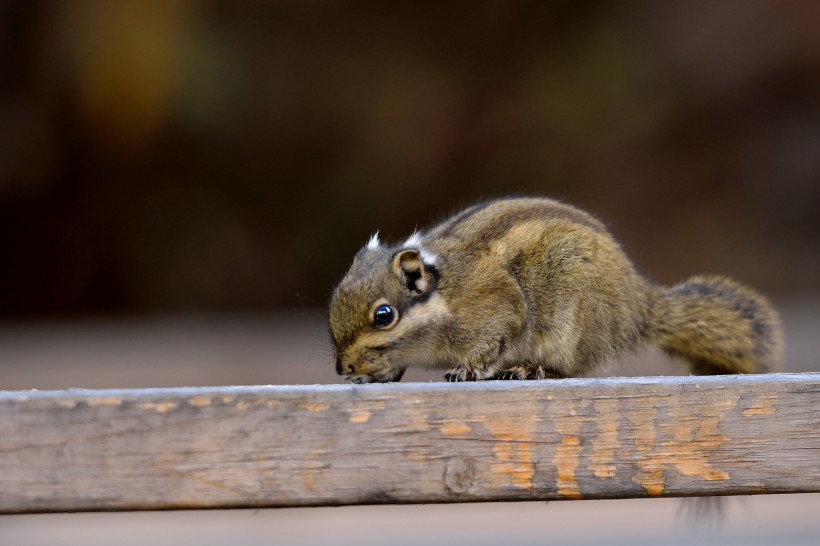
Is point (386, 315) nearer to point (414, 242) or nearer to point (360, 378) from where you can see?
point (360, 378)

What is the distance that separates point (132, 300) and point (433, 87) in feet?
6.93

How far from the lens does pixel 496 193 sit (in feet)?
20.2

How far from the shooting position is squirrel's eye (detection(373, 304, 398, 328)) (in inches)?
108

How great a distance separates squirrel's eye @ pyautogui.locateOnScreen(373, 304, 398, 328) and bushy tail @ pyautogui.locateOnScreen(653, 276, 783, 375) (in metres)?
0.80

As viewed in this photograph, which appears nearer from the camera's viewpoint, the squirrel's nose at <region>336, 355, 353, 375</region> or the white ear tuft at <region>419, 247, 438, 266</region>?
the squirrel's nose at <region>336, 355, 353, 375</region>

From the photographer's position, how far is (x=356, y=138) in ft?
20.8

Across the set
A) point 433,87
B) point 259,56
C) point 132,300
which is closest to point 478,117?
point 433,87

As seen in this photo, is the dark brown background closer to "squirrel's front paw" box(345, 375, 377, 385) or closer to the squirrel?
the squirrel

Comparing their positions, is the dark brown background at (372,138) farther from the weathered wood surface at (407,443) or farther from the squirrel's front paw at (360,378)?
the weathered wood surface at (407,443)

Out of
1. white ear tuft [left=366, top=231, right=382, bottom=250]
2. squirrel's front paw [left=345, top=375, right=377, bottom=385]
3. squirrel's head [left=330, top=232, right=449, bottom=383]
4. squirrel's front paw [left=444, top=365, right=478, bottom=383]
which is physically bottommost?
squirrel's front paw [left=345, top=375, right=377, bottom=385]

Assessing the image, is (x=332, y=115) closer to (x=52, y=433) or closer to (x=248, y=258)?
(x=248, y=258)

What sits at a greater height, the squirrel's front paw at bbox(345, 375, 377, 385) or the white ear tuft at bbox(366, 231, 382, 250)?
the white ear tuft at bbox(366, 231, 382, 250)

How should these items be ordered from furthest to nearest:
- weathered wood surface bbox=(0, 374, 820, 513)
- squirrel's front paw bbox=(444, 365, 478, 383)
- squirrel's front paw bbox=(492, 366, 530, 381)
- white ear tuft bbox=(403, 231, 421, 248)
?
1. white ear tuft bbox=(403, 231, 421, 248)
2. squirrel's front paw bbox=(492, 366, 530, 381)
3. squirrel's front paw bbox=(444, 365, 478, 383)
4. weathered wood surface bbox=(0, 374, 820, 513)

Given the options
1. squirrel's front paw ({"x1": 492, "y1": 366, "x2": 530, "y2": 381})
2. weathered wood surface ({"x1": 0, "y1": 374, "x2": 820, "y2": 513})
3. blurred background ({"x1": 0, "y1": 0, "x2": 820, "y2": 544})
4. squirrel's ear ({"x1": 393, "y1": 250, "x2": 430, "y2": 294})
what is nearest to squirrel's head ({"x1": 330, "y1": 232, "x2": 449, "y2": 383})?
squirrel's ear ({"x1": 393, "y1": 250, "x2": 430, "y2": 294})
